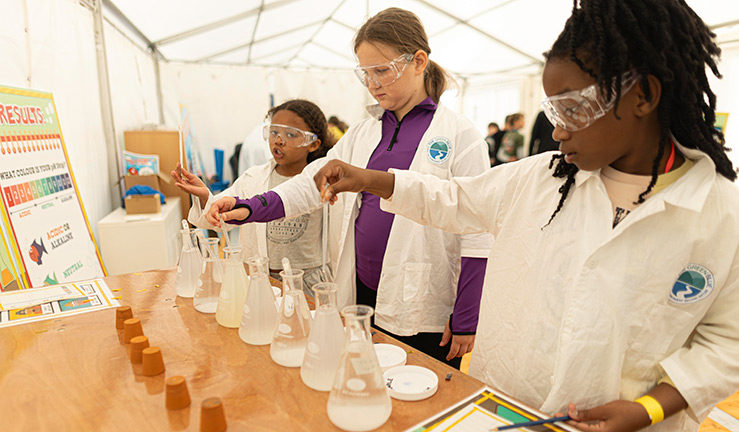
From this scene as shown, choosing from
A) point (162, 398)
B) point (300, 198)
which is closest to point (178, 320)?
point (162, 398)

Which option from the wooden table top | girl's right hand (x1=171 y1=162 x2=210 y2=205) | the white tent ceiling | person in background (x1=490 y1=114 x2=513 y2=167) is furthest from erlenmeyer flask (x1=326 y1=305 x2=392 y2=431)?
person in background (x1=490 y1=114 x2=513 y2=167)

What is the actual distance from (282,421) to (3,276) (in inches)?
68.0

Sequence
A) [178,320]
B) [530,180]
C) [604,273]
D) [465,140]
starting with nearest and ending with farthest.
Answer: [604,273] < [530,180] < [178,320] < [465,140]

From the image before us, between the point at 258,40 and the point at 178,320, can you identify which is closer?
the point at 178,320

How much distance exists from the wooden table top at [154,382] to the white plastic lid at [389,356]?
0.10ft

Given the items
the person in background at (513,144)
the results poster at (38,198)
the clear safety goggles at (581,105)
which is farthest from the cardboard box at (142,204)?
the person in background at (513,144)

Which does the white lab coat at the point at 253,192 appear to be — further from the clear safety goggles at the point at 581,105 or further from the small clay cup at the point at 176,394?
the clear safety goggles at the point at 581,105

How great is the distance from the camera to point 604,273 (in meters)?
0.90

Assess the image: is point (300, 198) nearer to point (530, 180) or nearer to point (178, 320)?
point (178, 320)

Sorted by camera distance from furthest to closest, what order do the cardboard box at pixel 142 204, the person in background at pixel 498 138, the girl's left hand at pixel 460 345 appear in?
the person in background at pixel 498 138
the cardboard box at pixel 142 204
the girl's left hand at pixel 460 345

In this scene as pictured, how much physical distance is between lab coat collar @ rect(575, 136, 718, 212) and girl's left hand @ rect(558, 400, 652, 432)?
421 mm

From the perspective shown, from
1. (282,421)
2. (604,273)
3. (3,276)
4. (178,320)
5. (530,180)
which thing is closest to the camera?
(282,421)

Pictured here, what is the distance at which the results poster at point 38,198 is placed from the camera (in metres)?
1.95

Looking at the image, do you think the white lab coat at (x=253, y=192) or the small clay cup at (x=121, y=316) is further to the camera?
the white lab coat at (x=253, y=192)
